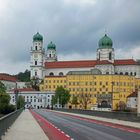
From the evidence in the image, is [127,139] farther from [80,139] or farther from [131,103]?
[131,103]

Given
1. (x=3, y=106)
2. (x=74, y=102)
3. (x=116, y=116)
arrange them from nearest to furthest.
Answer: (x=116, y=116) → (x=3, y=106) → (x=74, y=102)

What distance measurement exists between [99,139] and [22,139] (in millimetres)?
3630

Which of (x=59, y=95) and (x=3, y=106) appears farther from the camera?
(x=59, y=95)

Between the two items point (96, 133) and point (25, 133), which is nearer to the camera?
point (25, 133)

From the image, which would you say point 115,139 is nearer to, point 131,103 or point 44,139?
point 44,139

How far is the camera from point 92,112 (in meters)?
74.5

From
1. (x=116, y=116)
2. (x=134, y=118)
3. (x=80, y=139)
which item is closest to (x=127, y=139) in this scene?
(x=80, y=139)

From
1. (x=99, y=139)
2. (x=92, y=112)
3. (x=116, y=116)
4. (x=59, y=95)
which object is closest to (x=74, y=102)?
(x=59, y=95)

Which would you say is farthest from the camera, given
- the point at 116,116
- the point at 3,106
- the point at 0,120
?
the point at 3,106

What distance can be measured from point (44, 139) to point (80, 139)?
1.70m

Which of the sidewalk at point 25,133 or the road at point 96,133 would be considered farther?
the road at point 96,133

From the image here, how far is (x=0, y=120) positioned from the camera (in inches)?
813

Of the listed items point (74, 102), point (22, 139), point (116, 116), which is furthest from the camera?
point (74, 102)

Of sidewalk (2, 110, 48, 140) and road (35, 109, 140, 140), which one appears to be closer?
sidewalk (2, 110, 48, 140)
